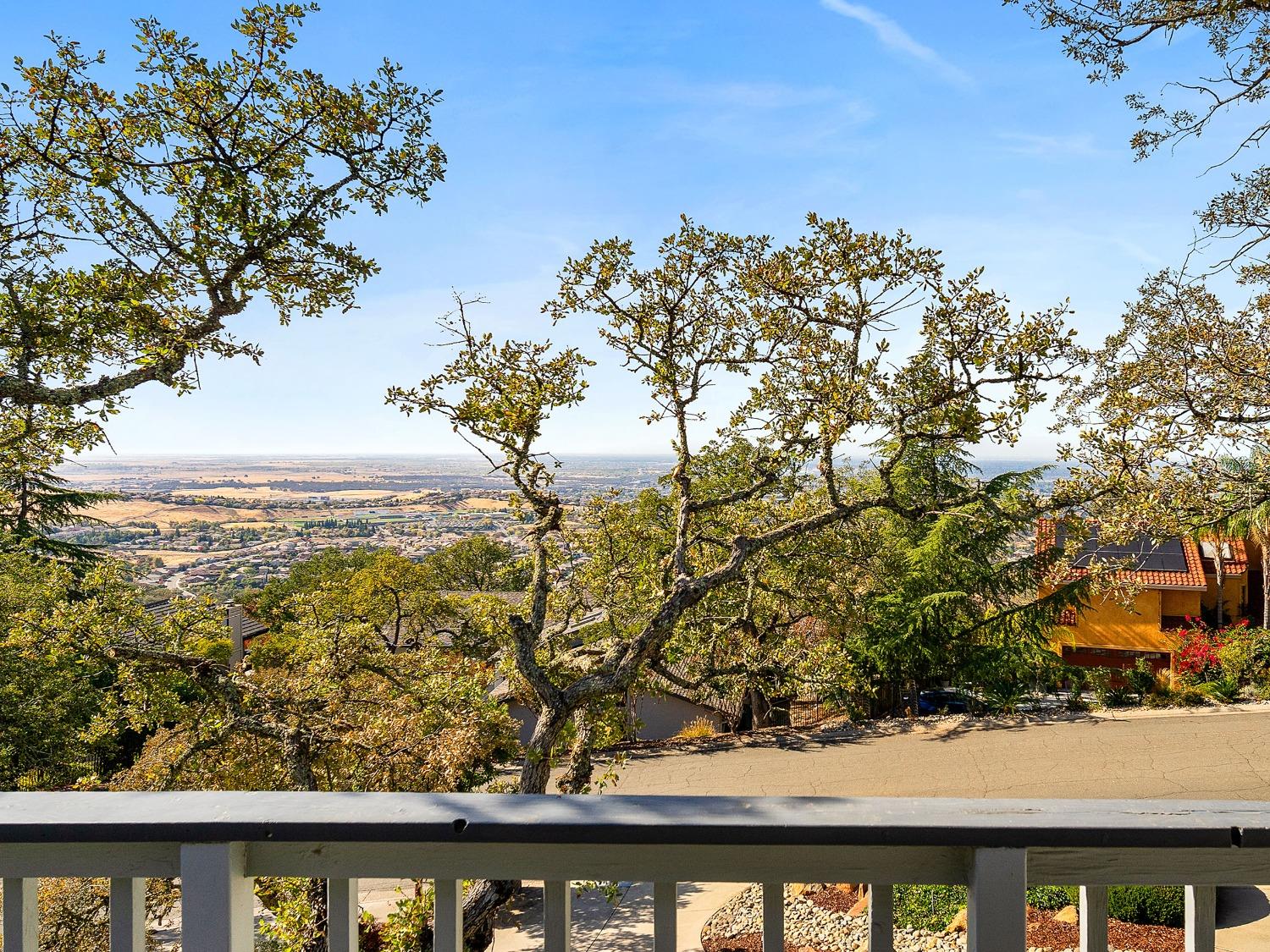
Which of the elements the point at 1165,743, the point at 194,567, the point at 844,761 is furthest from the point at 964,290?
the point at 194,567

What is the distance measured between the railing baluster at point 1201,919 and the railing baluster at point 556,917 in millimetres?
941

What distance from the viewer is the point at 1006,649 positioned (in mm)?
13047

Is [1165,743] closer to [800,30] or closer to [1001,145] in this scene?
[1001,145]

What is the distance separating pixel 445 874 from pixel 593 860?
224 mm

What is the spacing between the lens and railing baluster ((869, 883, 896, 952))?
3.27ft

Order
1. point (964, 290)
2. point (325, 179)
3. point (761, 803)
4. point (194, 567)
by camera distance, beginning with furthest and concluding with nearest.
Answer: point (194, 567), point (964, 290), point (325, 179), point (761, 803)

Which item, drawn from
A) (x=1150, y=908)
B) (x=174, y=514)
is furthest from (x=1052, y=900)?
(x=174, y=514)

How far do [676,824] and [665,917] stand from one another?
0.22 meters

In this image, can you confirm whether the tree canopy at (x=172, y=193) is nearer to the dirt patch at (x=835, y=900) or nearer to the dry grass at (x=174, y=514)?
the dirt patch at (x=835, y=900)

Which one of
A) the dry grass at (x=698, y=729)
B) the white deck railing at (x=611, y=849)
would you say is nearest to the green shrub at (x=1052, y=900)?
the white deck railing at (x=611, y=849)

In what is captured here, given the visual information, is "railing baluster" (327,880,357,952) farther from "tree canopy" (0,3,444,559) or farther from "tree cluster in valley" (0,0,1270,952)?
"tree canopy" (0,3,444,559)

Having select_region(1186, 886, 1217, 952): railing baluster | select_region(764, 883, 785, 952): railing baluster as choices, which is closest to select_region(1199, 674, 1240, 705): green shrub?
select_region(1186, 886, 1217, 952): railing baluster

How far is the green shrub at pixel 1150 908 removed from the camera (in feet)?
17.5

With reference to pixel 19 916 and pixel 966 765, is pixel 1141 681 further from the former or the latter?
pixel 19 916
